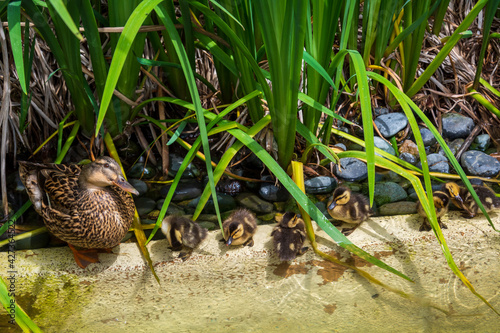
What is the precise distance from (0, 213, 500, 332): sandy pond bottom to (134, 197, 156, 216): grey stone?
399 millimetres

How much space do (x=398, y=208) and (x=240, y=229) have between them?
3.32ft

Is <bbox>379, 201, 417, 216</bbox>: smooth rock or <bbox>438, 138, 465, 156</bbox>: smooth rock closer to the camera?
<bbox>379, 201, 417, 216</bbox>: smooth rock

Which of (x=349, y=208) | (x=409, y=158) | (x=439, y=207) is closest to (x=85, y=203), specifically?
(x=349, y=208)

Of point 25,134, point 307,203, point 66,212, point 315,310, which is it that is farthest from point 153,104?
point 315,310

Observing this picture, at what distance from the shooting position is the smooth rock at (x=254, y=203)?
8.73ft

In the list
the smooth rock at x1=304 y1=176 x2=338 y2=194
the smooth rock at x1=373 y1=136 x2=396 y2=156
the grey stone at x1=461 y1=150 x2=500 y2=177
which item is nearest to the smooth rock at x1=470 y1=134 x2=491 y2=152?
the grey stone at x1=461 y1=150 x2=500 y2=177

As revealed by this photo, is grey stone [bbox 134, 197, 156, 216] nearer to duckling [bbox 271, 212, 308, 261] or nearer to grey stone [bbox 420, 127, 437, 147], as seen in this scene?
duckling [bbox 271, 212, 308, 261]

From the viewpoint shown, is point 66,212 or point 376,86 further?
point 376,86

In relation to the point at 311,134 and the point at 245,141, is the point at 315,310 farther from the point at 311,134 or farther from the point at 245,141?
the point at 311,134

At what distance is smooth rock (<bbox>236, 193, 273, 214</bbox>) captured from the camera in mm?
2660

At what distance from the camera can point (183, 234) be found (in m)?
2.14

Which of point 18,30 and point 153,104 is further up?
point 18,30

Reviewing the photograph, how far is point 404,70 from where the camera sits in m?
3.27

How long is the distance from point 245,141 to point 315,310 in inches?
31.6
